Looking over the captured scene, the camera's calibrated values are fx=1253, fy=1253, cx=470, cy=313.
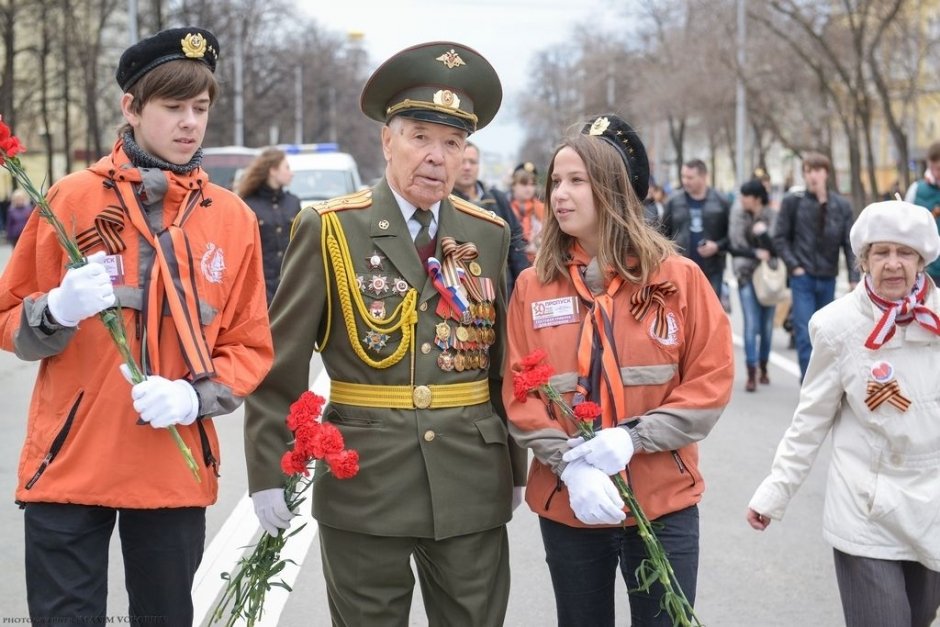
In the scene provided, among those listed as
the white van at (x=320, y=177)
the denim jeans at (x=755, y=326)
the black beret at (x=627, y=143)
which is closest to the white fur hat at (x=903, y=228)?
the black beret at (x=627, y=143)

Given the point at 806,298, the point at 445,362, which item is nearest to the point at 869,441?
the point at 445,362

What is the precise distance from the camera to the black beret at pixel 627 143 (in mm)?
3676

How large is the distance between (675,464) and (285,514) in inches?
43.0

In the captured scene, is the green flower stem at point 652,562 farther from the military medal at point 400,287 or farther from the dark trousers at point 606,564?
the military medal at point 400,287

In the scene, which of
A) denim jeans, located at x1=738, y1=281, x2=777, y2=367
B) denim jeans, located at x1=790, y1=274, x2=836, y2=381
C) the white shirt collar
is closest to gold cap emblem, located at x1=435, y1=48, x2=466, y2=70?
the white shirt collar

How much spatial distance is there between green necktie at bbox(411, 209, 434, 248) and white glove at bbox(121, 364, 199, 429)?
33.7 inches

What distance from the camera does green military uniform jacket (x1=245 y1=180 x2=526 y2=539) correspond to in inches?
137

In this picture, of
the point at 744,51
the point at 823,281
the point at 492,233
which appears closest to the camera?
the point at 492,233

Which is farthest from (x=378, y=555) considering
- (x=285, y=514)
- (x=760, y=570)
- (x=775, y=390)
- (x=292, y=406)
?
(x=775, y=390)

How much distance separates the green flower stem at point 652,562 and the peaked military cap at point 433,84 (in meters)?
0.86

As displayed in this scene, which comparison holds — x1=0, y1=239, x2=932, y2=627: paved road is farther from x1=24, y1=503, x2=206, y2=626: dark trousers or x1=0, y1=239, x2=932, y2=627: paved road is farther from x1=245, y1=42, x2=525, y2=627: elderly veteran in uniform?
x1=24, y1=503, x2=206, y2=626: dark trousers

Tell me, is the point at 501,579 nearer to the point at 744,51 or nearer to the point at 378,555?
the point at 378,555

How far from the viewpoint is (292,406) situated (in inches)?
129

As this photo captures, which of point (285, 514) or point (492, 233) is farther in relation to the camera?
point (492, 233)
